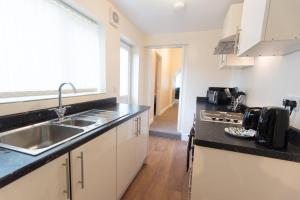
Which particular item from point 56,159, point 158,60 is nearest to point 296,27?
point 56,159

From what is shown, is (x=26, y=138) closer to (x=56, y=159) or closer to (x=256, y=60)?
(x=56, y=159)

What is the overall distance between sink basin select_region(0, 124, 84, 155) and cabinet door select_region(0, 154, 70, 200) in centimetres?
21

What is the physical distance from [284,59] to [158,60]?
3892mm

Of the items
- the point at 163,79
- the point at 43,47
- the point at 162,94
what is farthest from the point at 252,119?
the point at 163,79

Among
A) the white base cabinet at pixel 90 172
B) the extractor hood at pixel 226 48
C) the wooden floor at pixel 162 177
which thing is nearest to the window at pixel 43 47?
the white base cabinet at pixel 90 172

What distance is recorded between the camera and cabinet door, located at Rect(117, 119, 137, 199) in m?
1.48

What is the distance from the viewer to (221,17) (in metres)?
2.46

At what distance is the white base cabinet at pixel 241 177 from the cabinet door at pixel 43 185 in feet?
2.63

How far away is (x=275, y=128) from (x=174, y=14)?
2159 mm

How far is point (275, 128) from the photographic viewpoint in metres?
0.91

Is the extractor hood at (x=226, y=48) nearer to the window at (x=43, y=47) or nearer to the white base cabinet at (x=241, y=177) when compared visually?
the white base cabinet at (x=241, y=177)

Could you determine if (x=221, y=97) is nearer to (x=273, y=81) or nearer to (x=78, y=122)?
(x=273, y=81)

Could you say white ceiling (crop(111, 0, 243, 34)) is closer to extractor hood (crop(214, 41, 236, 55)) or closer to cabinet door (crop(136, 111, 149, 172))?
extractor hood (crop(214, 41, 236, 55))

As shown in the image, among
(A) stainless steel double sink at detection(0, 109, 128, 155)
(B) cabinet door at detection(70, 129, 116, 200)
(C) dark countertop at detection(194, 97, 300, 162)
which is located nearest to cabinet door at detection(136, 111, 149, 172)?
(B) cabinet door at detection(70, 129, 116, 200)
